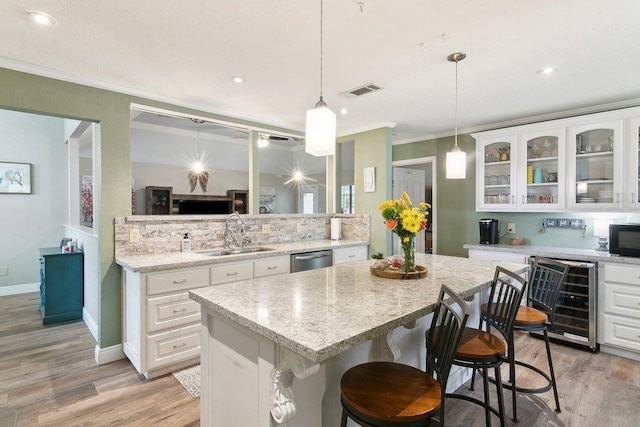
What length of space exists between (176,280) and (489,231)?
11.7 feet

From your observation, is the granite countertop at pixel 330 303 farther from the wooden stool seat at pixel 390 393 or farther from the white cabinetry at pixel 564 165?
the white cabinetry at pixel 564 165

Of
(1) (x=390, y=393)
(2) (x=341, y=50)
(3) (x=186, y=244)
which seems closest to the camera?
(1) (x=390, y=393)

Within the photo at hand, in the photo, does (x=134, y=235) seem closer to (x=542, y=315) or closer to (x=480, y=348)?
(x=480, y=348)

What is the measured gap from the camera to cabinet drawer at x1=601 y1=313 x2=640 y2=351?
2882 mm

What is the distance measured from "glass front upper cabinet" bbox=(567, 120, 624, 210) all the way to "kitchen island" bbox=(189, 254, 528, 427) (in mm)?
2295

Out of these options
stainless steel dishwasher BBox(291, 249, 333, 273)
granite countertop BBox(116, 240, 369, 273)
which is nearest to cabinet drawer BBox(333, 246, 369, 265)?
stainless steel dishwasher BBox(291, 249, 333, 273)

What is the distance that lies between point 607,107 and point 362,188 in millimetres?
2755

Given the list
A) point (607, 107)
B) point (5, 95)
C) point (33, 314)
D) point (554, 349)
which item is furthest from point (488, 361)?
point (33, 314)

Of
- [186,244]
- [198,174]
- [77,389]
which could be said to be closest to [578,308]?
[186,244]

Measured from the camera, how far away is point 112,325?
289 cm

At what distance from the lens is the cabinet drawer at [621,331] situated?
2882 millimetres

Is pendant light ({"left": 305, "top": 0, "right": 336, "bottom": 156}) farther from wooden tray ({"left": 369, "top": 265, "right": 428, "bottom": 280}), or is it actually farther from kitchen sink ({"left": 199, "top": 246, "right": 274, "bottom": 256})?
kitchen sink ({"left": 199, "top": 246, "right": 274, "bottom": 256})

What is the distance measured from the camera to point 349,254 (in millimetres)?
4059

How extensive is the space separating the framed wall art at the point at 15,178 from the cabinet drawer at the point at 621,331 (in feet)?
24.4
